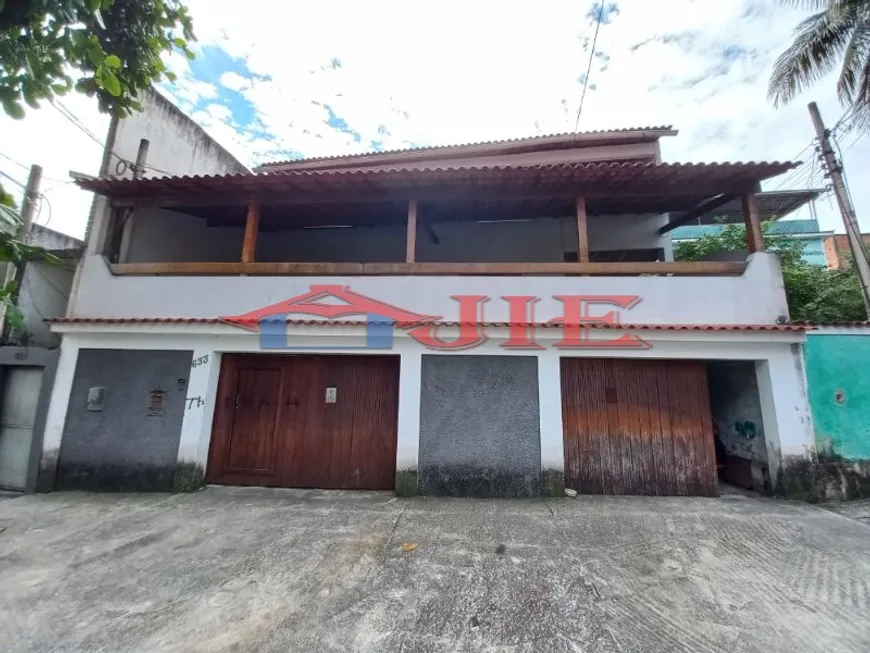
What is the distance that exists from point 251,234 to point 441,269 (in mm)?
3682

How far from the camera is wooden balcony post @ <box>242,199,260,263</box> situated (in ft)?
22.3

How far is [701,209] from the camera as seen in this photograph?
24.3 ft

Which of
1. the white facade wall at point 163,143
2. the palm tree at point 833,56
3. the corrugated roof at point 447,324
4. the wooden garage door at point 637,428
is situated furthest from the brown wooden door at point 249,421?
the palm tree at point 833,56

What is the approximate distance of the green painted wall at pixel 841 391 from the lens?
18.3 feet

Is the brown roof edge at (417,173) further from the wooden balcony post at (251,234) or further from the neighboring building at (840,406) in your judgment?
the neighboring building at (840,406)

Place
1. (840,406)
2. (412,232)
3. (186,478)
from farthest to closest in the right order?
(412,232) < (186,478) < (840,406)

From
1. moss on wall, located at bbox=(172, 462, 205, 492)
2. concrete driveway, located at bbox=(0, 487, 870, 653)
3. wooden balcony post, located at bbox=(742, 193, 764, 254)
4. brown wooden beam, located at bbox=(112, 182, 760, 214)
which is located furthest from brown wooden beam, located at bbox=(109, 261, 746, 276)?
concrete driveway, located at bbox=(0, 487, 870, 653)

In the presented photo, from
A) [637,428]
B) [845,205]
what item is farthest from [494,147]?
[845,205]

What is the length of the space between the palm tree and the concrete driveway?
1175 cm

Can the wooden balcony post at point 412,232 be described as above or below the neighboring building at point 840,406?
above

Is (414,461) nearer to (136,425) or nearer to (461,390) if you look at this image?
(461,390)

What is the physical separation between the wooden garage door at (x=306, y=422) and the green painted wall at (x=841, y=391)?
264 inches

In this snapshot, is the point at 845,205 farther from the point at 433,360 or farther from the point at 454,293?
the point at 433,360

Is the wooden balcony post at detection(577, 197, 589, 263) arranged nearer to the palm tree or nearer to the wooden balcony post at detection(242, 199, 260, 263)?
the wooden balcony post at detection(242, 199, 260, 263)
